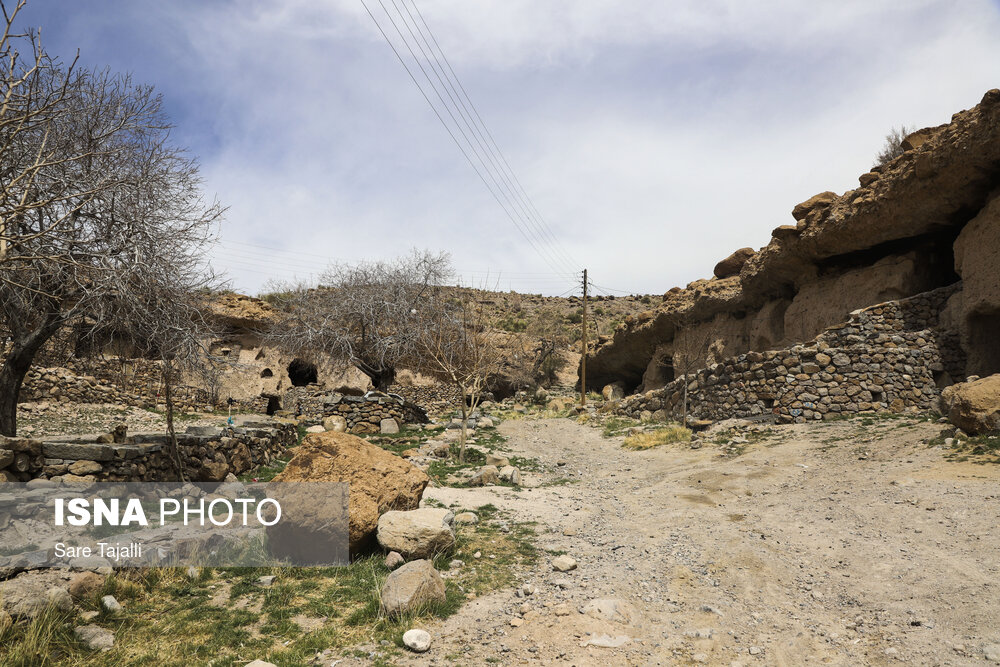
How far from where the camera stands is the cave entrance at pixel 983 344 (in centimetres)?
1162

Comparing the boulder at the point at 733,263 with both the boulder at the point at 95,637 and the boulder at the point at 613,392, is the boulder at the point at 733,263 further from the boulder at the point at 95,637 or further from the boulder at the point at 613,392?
the boulder at the point at 95,637

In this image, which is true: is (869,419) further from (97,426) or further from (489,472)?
(97,426)

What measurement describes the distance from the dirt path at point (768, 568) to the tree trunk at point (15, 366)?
20.5 ft

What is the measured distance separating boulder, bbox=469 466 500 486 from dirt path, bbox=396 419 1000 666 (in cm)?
48

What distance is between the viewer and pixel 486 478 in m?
9.90

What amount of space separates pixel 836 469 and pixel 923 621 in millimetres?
5102

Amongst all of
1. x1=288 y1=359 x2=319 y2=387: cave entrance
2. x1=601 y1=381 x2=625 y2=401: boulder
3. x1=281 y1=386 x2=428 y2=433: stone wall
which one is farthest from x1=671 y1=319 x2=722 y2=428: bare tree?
x1=288 y1=359 x2=319 y2=387: cave entrance

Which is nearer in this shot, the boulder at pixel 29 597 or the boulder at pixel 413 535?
the boulder at pixel 29 597

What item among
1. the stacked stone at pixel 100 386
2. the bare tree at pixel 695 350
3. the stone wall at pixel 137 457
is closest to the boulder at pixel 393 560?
the stone wall at pixel 137 457

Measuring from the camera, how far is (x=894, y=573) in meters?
5.05

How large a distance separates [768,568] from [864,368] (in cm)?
929

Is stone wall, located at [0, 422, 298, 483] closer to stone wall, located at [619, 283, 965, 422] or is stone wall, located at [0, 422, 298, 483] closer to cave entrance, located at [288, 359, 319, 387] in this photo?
stone wall, located at [619, 283, 965, 422]

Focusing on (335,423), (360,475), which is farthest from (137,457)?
(335,423)

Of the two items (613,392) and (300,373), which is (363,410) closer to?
(613,392)
